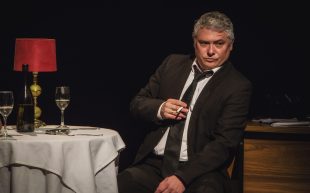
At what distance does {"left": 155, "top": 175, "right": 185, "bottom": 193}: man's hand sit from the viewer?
8.21 ft

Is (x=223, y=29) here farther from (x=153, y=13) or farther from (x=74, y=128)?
(x=153, y=13)

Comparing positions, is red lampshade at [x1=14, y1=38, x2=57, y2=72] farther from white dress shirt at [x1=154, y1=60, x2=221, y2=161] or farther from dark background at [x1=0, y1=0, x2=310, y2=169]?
white dress shirt at [x1=154, y1=60, x2=221, y2=161]

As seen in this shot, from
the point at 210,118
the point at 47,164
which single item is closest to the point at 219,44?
the point at 210,118

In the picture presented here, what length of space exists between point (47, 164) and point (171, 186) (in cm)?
71

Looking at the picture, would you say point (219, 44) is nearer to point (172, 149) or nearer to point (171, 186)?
point (172, 149)

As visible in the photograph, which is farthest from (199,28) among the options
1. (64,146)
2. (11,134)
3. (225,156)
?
(11,134)

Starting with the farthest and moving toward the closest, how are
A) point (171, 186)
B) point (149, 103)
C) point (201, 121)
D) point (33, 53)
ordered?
point (33, 53) < point (149, 103) < point (201, 121) < point (171, 186)

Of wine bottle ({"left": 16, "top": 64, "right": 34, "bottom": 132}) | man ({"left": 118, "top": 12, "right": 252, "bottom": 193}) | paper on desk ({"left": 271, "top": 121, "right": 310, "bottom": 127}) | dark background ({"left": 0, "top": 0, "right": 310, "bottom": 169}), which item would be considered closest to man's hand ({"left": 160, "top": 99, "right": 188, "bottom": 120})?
man ({"left": 118, "top": 12, "right": 252, "bottom": 193})

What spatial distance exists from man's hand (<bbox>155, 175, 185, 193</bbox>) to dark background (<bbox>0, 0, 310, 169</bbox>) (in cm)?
136

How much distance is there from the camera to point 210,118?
2.76 m

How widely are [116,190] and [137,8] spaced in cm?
197

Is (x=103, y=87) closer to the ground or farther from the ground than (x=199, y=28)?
closer to the ground

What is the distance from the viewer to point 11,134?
2875mm

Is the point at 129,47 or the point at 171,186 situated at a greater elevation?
the point at 129,47
